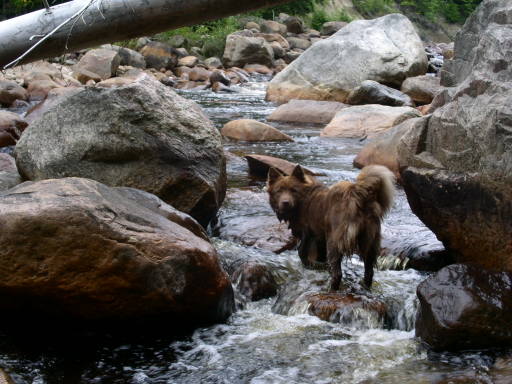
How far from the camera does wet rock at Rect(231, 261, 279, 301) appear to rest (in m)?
5.83

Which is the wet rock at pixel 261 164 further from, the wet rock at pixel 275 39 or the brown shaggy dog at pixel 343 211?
the wet rock at pixel 275 39

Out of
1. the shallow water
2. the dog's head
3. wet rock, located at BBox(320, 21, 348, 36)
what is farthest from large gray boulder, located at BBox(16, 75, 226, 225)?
wet rock, located at BBox(320, 21, 348, 36)

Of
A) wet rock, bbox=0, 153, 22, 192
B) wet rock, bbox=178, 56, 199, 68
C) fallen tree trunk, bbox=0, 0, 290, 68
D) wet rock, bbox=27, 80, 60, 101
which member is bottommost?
wet rock, bbox=178, 56, 199, 68

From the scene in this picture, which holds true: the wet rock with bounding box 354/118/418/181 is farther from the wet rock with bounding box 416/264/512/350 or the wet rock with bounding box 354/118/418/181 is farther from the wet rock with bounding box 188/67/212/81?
the wet rock with bounding box 188/67/212/81

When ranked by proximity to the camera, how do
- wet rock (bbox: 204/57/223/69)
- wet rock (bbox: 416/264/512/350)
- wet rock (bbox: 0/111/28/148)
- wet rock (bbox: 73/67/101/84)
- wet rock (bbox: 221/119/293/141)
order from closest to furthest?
wet rock (bbox: 416/264/512/350)
wet rock (bbox: 0/111/28/148)
wet rock (bbox: 221/119/293/141)
wet rock (bbox: 73/67/101/84)
wet rock (bbox: 204/57/223/69)

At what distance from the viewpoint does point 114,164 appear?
6926 mm

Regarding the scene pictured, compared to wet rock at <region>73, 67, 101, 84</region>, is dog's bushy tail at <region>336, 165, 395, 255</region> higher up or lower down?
lower down

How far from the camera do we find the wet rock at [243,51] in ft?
97.6

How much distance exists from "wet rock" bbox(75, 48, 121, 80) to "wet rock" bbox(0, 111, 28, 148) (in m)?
11.0

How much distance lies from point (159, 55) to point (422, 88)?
46.6 feet

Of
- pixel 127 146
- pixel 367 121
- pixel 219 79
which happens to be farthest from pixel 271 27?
pixel 127 146

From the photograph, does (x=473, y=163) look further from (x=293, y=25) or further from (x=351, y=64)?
(x=293, y=25)

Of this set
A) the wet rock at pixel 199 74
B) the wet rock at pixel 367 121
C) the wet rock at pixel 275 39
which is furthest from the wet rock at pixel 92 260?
the wet rock at pixel 275 39

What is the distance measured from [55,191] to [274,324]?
1983 mm
